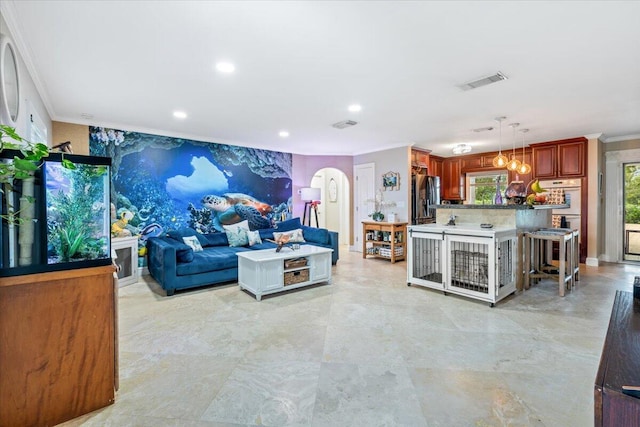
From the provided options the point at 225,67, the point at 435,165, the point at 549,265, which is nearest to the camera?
the point at 225,67

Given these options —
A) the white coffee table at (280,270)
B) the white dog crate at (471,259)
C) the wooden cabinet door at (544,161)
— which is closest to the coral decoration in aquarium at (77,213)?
the white coffee table at (280,270)

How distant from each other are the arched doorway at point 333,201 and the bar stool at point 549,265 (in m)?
4.78

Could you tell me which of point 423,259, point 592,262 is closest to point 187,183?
point 423,259

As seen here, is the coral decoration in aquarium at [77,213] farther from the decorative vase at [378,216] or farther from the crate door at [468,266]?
the decorative vase at [378,216]

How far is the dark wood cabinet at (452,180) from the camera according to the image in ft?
25.9

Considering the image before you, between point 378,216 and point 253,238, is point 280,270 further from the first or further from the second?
point 378,216

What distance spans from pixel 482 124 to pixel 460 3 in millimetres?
3353

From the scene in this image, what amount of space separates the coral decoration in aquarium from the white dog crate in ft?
11.3

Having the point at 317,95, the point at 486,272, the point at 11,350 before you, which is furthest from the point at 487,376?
the point at 317,95

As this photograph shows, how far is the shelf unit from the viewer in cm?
609

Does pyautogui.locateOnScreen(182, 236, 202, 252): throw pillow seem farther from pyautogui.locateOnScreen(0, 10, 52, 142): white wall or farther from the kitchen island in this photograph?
the kitchen island

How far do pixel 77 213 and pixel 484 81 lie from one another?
3.55 metres

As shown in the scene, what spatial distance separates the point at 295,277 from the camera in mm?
4078

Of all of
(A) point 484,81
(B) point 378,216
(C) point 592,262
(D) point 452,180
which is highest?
(A) point 484,81
